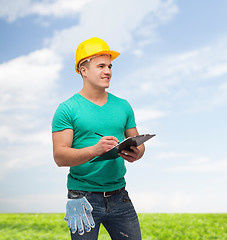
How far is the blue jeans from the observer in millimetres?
2541

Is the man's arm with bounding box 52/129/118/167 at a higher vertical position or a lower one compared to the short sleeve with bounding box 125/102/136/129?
lower

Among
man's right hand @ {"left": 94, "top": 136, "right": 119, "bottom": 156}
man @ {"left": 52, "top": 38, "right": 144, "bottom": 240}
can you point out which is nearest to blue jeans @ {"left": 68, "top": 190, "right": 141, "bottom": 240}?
man @ {"left": 52, "top": 38, "right": 144, "bottom": 240}

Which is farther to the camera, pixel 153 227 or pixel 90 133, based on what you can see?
pixel 153 227

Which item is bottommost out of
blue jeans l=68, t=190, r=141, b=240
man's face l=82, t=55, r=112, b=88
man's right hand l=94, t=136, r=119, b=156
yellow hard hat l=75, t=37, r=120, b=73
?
blue jeans l=68, t=190, r=141, b=240

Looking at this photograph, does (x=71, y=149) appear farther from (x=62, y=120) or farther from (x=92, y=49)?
(x=92, y=49)

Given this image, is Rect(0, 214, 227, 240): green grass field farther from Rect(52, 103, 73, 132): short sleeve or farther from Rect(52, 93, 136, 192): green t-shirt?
Rect(52, 103, 73, 132): short sleeve

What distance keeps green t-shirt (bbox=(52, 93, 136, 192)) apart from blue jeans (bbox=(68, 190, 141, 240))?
0.07 m

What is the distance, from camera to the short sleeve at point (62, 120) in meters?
2.55

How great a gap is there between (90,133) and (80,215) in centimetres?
62

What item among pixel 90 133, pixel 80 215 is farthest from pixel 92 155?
pixel 80 215

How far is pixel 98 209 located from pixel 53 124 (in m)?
0.73

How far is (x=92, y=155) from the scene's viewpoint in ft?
7.75

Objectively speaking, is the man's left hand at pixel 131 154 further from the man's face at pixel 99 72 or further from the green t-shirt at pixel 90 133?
the man's face at pixel 99 72

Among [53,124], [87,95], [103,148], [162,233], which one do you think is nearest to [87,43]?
[87,95]
